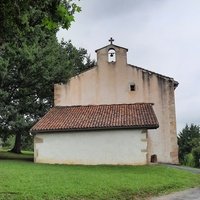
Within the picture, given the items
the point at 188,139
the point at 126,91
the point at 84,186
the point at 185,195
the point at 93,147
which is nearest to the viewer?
the point at 84,186

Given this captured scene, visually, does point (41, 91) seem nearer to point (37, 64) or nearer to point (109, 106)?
point (37, 64)

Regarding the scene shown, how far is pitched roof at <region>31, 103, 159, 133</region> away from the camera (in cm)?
2795

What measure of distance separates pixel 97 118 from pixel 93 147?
102 inches

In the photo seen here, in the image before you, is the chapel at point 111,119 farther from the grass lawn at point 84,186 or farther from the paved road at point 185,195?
the paved road at point 185,195

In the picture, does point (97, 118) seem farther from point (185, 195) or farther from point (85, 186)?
point (185, 195)

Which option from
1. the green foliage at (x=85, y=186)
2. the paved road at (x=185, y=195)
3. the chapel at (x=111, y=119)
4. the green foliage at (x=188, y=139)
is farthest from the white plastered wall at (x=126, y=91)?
the green foliage at (x=188, y=139)

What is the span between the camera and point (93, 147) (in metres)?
28.0

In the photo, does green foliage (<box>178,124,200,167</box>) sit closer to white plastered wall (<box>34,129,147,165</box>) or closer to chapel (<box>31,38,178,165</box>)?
chapel (<box>31,38,178,165</box>)

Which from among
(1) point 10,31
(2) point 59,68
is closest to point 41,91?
(2) point 59,68

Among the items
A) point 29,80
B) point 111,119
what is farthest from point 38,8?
point 29,80

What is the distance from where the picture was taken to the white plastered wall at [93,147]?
27078 millimetres

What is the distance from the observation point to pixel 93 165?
27141mm

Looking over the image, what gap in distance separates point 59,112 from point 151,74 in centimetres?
799

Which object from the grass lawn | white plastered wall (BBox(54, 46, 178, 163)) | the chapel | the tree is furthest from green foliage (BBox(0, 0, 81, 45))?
white plastered wall (BBox(54, 46, 178, 163))
